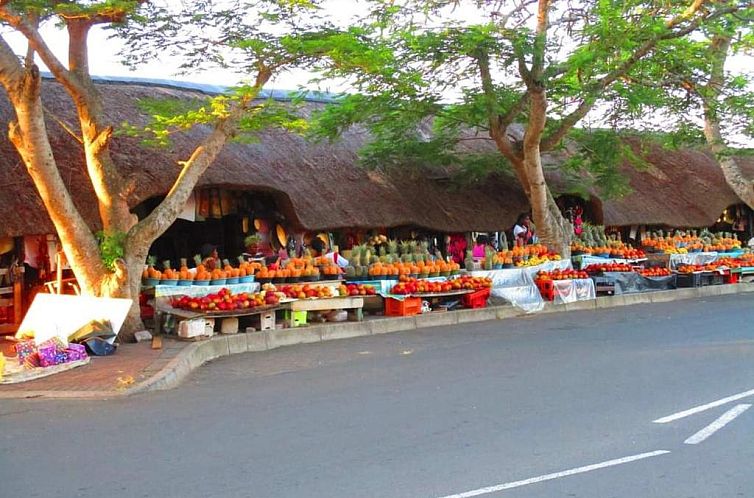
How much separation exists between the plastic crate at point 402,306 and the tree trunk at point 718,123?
1022cm

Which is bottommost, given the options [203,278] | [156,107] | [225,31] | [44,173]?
[203,278]

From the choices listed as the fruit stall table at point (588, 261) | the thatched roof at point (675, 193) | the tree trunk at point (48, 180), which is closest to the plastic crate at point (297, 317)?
the tree trunk at point (48, 180)

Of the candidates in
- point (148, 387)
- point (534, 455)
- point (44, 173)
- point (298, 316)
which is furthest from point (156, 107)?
point (534, 455)

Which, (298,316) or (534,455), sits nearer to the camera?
(534,455)

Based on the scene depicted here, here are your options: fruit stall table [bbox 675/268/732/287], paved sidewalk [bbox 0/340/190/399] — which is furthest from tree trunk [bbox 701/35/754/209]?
paved sidewalk [bbox 0/340/190/399]

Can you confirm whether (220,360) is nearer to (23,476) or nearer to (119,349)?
(119,349)

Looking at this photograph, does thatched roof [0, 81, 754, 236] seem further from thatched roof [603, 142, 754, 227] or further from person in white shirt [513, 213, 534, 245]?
person in white shirt [513, 213, 534, 245]

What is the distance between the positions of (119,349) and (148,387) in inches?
115

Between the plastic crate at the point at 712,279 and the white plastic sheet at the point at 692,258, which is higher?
the white plastic sheet at the point at 692,258

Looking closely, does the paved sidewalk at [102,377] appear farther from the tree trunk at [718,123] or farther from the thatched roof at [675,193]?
the thatched roof at [675,193]

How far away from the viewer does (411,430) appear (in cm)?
736

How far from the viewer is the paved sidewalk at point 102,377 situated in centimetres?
930

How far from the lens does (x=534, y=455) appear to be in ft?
21.0

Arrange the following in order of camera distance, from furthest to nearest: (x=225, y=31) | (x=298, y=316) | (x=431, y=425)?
1. (x=298, y=316)
2. (x=225, y=31)
3. (x=431, y=425)
